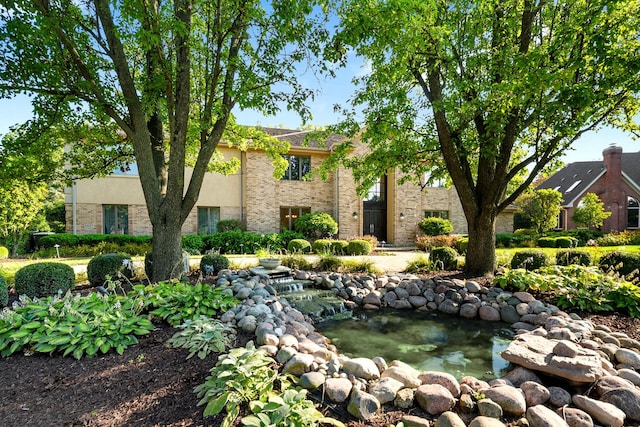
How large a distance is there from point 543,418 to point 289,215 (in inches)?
609

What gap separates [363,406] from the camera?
8.56 ft

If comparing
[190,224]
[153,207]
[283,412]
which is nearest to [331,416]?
[283,412]

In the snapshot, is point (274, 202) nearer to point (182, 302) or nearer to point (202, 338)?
point (182, 302)

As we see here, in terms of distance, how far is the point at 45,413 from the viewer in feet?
8.45

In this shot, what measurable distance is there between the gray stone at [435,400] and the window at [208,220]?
48.5 ft

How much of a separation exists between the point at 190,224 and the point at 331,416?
48.4 ft

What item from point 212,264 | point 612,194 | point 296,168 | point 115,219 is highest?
point 296,168

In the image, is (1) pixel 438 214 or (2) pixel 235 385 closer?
(2) pixel 235 385

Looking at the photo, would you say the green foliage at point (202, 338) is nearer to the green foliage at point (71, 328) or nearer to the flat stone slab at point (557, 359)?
the green foliage at point (71, 328)

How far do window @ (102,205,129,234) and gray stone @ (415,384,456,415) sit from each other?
624 inches

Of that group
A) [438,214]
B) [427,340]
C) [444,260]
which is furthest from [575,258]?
[438,214]

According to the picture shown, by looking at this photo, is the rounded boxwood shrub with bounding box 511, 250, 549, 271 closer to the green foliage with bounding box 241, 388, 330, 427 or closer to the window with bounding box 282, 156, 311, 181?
the green foliage with bounding box 241, 388, 330, 427

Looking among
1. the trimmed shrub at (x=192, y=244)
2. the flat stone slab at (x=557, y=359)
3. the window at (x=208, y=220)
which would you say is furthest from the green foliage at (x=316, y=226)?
the flat stone slab at (x=557, y=359)

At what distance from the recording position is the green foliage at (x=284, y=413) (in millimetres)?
2164
